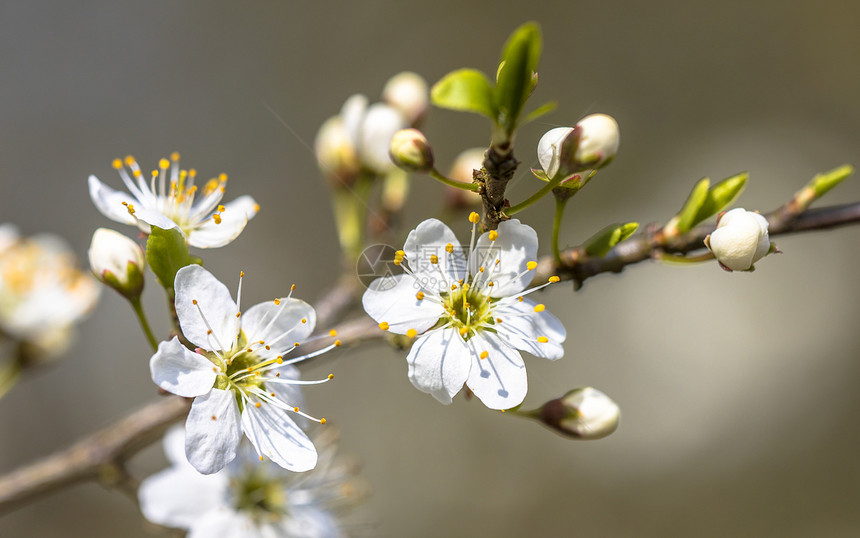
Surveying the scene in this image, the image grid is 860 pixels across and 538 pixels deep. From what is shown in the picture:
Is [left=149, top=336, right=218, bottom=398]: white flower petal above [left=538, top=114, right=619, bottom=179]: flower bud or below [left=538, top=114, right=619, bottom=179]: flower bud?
below

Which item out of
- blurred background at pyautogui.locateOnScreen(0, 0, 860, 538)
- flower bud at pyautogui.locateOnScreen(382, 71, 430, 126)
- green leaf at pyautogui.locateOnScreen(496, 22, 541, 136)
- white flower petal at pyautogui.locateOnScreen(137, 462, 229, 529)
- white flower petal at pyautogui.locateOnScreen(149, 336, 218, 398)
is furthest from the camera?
blurred background at pyautogui.locateOnScreen(0, 0, 860, 538)

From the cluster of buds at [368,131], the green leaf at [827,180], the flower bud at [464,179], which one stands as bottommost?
the green leaf at [827,180]

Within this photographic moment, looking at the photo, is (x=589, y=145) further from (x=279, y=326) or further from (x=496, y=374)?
(x=279, y=326)

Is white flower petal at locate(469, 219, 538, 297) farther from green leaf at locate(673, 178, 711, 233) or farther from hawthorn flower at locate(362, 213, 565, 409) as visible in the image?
green leaf at locate(673, 178, 711, 233)

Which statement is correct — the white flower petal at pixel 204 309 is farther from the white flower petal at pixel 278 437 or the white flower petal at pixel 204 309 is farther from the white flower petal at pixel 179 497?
the white flower petal at pixel 179 497

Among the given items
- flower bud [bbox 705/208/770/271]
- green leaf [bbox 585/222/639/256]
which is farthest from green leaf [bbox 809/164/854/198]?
green leaf [bbox 585/222/639/256]

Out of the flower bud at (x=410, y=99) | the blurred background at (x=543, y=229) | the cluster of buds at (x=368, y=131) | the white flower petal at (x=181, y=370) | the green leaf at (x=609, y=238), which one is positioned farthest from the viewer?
the blurred background at (x=543, y=229)

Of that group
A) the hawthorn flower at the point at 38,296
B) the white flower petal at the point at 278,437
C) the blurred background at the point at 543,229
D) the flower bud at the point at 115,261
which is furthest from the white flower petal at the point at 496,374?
the blurred background at the point at 543,229

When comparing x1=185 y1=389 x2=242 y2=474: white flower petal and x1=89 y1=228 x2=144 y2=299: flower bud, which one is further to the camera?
x1=89 y1=228 x2=144 y2=299: flower bud
